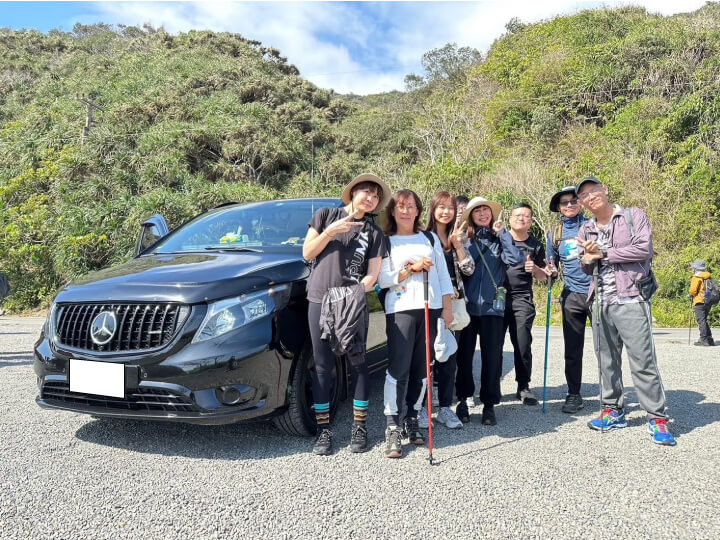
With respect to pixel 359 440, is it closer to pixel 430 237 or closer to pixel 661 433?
pixel 430 237

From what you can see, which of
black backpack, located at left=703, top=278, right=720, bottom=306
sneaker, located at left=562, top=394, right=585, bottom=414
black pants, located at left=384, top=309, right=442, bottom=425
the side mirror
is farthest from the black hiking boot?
black backpack, located at left=703, top=278, right=720, bottom=306

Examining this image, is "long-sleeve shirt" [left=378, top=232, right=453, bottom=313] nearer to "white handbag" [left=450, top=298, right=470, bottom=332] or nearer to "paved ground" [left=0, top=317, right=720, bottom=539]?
"white handbag" [left=450, top=298, right=470, bottom=332]

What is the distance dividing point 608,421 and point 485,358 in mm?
975

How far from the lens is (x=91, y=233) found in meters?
15.8

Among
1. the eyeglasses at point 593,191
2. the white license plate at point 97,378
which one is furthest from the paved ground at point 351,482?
the eyeglasses at point 593,191

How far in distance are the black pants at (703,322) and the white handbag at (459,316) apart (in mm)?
6949

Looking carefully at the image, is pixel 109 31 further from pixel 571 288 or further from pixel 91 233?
pixel 571 288

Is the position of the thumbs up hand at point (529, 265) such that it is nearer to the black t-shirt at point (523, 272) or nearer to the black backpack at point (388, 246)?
the black t-shirt at point (523, 272)

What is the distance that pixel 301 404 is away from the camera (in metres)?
3.40

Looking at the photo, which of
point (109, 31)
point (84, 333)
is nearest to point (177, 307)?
point (84, 333)

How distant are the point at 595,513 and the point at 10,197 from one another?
22.8 m

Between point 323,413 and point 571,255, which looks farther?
point 571,255

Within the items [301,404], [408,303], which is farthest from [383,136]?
[301,404]

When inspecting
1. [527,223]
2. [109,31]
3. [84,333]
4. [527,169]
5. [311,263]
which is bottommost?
[84,333]
